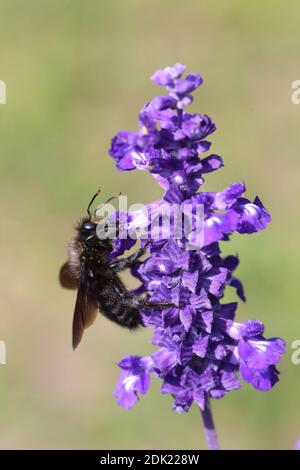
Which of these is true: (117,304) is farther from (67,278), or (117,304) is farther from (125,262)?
(67,278)

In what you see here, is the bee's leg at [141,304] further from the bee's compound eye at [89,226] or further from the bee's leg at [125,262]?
the bee's compound eye at [89,226]

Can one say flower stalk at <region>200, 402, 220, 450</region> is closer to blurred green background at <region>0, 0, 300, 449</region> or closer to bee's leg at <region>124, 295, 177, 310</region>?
bee's leg at <region>124, 295, 177, 310</region>

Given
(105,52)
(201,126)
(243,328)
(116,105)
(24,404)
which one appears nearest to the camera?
(201,126)

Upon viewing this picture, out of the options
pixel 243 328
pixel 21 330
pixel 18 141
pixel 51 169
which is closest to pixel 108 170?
pixel 51 169

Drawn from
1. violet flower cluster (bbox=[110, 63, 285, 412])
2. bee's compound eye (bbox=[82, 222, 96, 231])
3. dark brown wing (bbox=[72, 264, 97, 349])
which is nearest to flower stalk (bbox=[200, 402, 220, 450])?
violet flower cluster (bbox=[110, 63, 285, 412])

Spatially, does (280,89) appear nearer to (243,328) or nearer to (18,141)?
(18,141)
